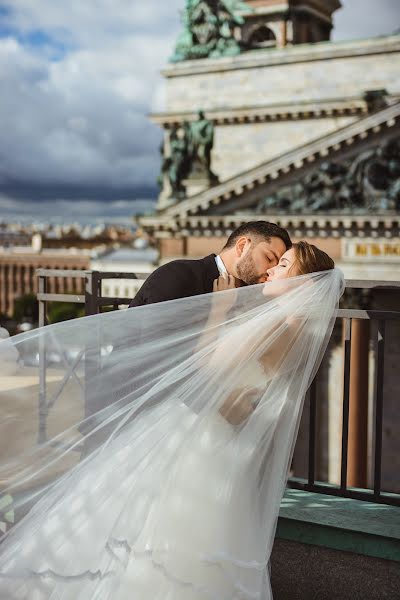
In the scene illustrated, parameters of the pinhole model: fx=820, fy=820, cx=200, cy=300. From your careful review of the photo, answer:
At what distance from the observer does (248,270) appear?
3.29 meters

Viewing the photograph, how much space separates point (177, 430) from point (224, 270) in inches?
30.0

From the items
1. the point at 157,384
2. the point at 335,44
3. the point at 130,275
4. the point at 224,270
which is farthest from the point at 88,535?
the point at 335,44

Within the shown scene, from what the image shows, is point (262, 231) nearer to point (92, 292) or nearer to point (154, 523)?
point (154, 523)

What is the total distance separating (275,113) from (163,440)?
24682mm

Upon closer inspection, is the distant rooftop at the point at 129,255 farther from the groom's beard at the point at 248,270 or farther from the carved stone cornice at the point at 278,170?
the groom's beard at the point at 248,270

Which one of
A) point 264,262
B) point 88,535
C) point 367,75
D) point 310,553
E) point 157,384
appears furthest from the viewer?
point 367,75

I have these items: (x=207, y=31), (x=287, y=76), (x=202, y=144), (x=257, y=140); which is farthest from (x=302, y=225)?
(x=207, y=31)

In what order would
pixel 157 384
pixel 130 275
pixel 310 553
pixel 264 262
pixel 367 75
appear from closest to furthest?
pixel 157 384 → pixel 264 262 → pixel 310 553 → pixel 130 275 → pixel 367 75

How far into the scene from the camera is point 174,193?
26141mm

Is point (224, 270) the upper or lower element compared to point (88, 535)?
upper

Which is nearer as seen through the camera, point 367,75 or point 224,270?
point 224,270

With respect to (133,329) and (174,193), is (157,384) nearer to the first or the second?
(133,329)

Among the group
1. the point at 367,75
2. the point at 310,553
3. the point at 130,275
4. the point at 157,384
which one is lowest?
the point at 310,553

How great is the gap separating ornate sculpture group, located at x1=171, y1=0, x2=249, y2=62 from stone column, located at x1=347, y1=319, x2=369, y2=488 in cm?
1186
